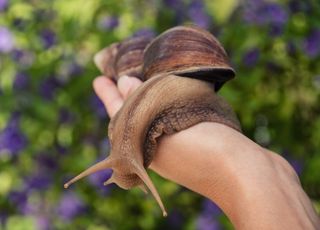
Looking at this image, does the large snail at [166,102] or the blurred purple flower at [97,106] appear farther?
the blurred purple flower at [97,106]

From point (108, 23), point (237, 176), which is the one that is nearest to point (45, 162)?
point (108, 23)

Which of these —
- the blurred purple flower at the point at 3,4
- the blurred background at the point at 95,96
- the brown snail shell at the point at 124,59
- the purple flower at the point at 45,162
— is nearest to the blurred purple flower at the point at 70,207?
the blurred background at the point at 95,96

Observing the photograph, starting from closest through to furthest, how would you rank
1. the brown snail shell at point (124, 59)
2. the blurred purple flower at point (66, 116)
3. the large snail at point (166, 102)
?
the large snail at point (166, 102), the brown snail shell at point (124, 59), the blurred purple flower at point (66, 116)

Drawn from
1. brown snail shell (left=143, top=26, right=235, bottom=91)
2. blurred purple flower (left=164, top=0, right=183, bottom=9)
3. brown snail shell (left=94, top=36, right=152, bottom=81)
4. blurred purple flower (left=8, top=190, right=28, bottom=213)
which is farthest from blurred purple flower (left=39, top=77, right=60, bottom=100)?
brown snail shell (left=143, top=26, right=235, bottom=91)

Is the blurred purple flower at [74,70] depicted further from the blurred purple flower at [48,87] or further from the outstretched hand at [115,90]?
the outstretched hand at [115,90]

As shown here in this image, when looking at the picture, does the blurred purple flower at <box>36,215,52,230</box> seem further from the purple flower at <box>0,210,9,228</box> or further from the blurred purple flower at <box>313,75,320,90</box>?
the blurred purple flower at <box>313,75,320,90</box>

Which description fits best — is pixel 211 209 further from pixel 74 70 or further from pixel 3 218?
pixel 3 218

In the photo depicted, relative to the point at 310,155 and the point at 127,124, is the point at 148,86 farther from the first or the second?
the point at 310,155
